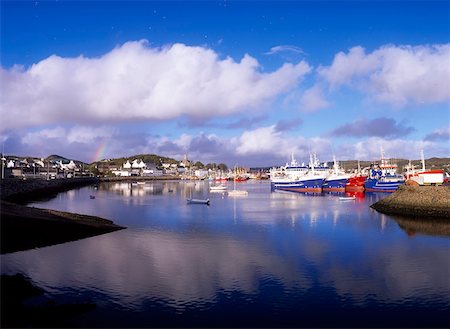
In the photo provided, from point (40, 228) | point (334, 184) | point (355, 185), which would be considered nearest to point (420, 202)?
point (40, 228)

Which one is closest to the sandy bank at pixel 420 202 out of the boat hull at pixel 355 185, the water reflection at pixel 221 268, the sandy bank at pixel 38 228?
the water reflection at pixel 221 268

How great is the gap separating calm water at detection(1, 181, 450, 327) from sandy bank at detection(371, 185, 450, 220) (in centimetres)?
811

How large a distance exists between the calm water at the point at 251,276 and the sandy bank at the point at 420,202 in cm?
811

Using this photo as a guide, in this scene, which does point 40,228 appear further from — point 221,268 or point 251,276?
point 251,276

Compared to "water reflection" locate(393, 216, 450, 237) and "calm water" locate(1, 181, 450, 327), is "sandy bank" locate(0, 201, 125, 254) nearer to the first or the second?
"calm water" locate(1, 181, 450, 327)

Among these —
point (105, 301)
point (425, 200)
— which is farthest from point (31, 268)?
point (425, 200)

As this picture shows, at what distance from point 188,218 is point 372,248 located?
21.7 m

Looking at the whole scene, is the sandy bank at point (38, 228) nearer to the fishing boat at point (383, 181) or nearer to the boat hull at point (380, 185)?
the boat hull at point (380, 185)

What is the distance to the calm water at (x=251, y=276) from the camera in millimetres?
14367

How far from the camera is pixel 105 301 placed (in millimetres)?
15555

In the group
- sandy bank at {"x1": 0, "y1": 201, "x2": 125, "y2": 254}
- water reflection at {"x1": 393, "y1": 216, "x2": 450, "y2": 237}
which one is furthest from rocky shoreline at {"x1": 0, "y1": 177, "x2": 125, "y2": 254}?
water reflection at {"x1": 393, "y1": 216, "x2": 450, "y2": 237}

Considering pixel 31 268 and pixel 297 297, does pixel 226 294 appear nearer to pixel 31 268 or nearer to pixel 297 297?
pixel 297 297

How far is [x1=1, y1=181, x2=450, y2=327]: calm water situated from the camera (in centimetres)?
1437

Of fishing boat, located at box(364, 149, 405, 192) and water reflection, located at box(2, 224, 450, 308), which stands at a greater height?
fishing boat, located at box(364, 149, 405, 192)
